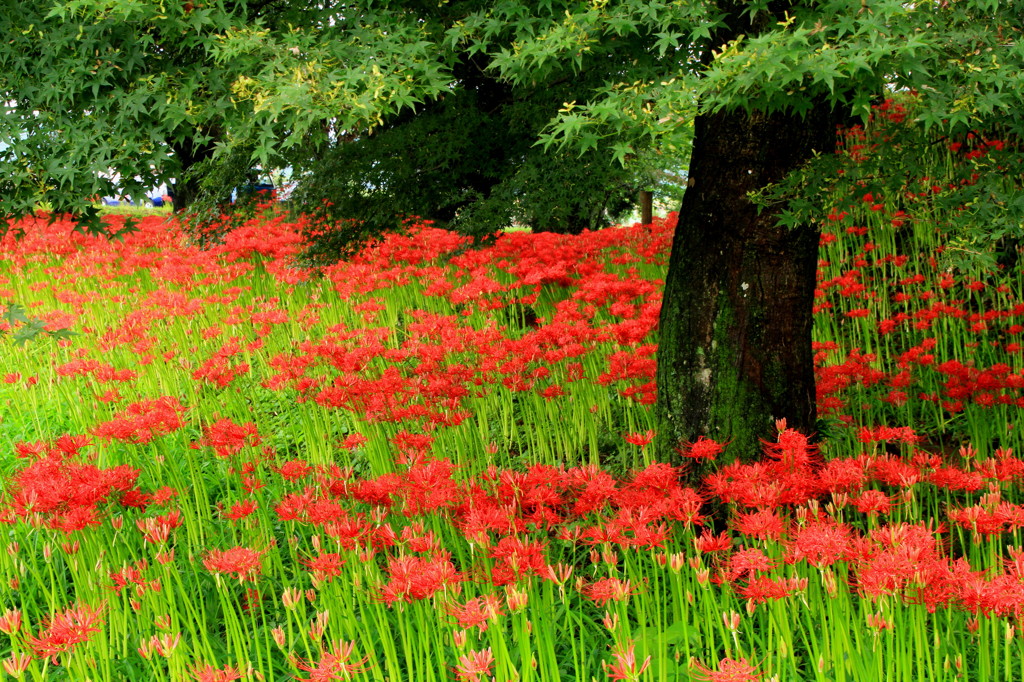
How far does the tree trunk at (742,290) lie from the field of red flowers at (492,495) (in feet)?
0.80

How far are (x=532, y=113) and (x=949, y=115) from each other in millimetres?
2628

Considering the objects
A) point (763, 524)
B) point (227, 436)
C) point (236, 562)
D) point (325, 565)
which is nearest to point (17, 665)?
point (236, 562)

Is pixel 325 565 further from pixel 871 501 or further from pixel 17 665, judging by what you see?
pixel 871 501

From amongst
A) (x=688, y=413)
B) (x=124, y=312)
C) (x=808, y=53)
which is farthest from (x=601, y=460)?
(x=124, y=312)

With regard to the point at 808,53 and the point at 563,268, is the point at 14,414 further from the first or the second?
the point at 808,53

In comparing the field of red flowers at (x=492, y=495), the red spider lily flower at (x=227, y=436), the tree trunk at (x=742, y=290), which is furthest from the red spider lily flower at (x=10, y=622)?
the tree trunk at (x=742, y=290)

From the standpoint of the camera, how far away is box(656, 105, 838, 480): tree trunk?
407cm

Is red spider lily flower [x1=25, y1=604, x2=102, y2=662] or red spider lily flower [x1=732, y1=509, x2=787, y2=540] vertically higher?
red spider lily flower [x1=732, y1=509, x2=787, y2=540]

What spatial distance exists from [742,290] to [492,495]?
5.99 feet

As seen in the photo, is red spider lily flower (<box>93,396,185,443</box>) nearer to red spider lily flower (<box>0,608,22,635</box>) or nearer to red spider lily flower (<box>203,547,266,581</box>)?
red spider lily flower (<box>203,547,266,581</box>)

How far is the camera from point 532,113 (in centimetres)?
483

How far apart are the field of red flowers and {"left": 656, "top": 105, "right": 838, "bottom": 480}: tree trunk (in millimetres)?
243

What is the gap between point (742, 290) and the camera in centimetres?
414

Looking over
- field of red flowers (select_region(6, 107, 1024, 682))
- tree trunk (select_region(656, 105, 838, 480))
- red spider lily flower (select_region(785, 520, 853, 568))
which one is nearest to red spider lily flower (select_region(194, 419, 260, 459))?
field of red flowers (select_region(6, 107, 1024, 682))
